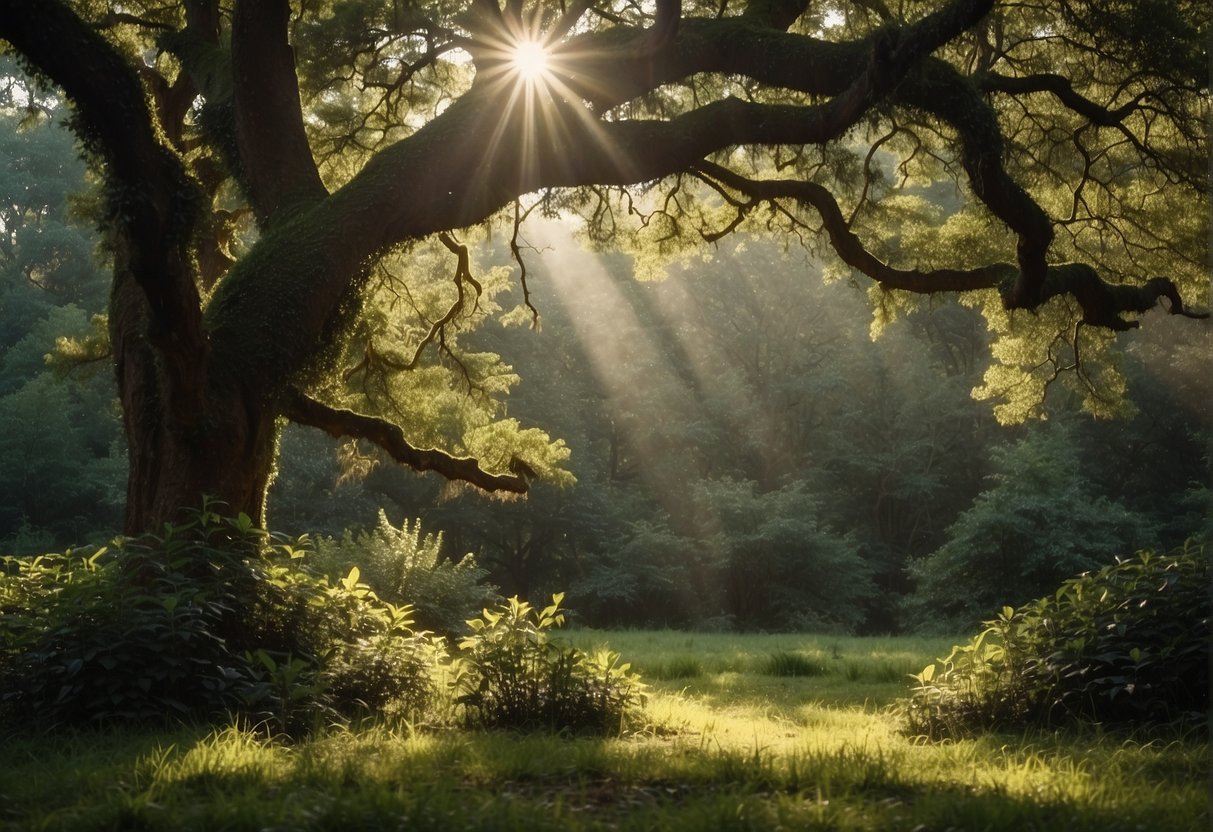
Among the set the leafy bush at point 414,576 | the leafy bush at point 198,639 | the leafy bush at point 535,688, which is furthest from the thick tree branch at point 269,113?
the leafy bush at point 414,576

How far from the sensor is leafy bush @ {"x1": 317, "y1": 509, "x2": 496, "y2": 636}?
562 inches

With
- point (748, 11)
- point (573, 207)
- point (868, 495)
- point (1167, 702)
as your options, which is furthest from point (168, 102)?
point (868, 495)

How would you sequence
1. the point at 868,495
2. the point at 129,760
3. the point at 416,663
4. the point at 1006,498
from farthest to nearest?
the point at 868,495 → the point at 1006,498 → the point at 416,663 → the point at 129,760

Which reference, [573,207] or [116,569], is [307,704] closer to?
[116,569]

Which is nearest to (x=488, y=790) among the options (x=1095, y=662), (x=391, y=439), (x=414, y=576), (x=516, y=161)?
(x=1095, y=662)

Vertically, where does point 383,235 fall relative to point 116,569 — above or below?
above

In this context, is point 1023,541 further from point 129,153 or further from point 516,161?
point 129,153

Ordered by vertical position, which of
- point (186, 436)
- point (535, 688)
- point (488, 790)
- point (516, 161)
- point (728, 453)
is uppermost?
point (728, 453)

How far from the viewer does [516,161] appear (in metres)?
8.59

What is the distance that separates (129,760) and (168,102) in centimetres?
869

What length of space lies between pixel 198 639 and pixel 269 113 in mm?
4785

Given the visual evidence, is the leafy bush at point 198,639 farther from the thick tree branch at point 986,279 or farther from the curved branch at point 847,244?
the thick tree branch at point 986,279

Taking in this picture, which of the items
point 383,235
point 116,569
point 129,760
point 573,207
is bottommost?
point 129,760

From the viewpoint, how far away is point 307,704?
5809 millimetres
